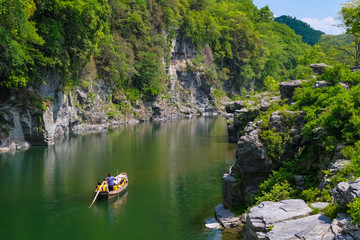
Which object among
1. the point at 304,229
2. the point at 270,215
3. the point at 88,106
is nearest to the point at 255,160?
the point at 270,215

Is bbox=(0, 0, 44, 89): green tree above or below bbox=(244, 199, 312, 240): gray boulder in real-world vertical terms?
above

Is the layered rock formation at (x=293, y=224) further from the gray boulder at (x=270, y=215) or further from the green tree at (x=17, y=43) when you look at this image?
the green tree at (x=17, y=43)

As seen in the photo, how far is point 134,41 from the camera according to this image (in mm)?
74875

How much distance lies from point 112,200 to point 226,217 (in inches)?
315

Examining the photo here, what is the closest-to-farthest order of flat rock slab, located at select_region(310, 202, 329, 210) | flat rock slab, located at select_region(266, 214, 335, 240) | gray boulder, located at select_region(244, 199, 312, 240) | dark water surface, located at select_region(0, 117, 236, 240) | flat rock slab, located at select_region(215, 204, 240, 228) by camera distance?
flat rock slab, located at select_region(266, 214, 335, 240) → gray boulder, located at select_region(244, 199, 312, 240) → flat rock slab, located at select_region(310, 202, 329, 210) → flat rock slab, located at select_region(215, 204, 240, 228) → dark water surface, located at select_region(0, 117, 236, 240)

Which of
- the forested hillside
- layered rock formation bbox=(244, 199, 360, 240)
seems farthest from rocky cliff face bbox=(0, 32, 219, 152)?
layered rock formation bbox=(244, 199, 360, 240)

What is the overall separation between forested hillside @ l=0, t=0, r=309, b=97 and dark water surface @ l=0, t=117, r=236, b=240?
10.1 meters

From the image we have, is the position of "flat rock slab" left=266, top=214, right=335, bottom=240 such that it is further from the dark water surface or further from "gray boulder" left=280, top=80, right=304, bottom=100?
"gray boulder" left=280, top=80, right=304, bottom=100

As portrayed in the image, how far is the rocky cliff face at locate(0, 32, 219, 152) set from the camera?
40656 mm

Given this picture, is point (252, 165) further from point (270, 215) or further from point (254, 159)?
point (270, 215)

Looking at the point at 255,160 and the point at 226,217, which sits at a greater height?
the point at 255,160

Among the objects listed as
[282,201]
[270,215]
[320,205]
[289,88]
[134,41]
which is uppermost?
[134,41]

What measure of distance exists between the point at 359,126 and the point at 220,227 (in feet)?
26.6

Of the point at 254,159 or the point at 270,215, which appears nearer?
Result: the point at 270,215
